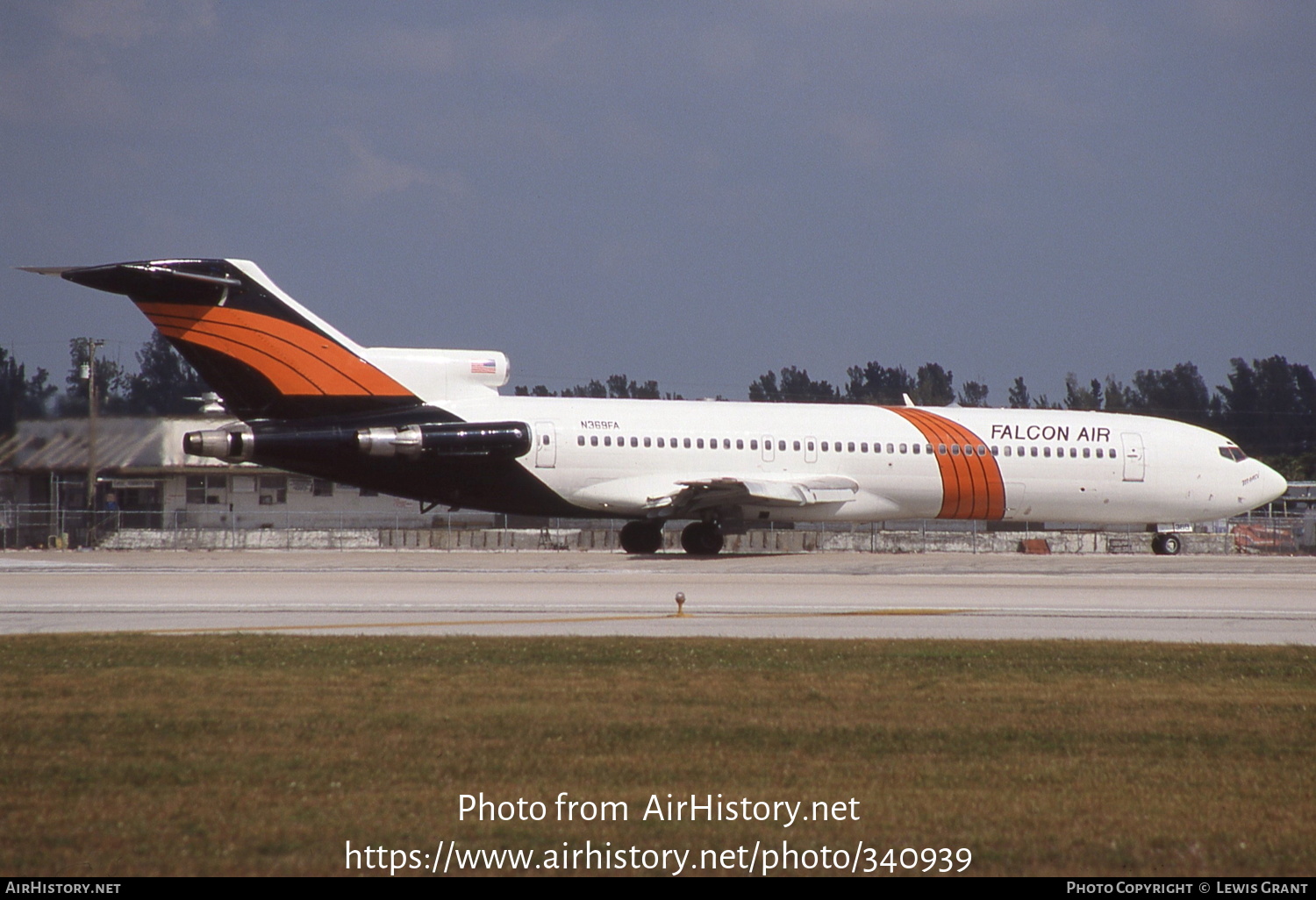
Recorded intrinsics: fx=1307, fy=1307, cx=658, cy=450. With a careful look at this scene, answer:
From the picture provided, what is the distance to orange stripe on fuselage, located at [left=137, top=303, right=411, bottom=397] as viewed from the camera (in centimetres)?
2662

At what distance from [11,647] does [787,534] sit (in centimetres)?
2777

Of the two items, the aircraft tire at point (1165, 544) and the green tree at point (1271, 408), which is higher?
the green tree at point (1271, 408)

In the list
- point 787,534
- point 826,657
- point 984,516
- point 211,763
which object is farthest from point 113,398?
point 211,763

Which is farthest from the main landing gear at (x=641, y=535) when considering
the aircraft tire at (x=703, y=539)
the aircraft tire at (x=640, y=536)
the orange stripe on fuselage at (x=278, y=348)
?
the orange stripe on fuselage at (x=278, y=348)

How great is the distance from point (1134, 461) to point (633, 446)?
528 inches

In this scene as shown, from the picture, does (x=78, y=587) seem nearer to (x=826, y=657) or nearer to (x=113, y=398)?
(x=826, y=657)

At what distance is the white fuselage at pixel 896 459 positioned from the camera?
30516 millimetres

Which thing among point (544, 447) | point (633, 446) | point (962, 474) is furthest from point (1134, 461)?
point (544, 447)

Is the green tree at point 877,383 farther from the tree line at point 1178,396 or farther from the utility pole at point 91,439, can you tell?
the utility pole at point 91,439

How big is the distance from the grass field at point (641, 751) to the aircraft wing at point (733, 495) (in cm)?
1686

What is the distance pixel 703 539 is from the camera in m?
31.4

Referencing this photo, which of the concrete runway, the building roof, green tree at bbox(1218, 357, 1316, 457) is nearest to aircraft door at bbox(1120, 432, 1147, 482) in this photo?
the concrete runway

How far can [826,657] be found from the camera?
12.5m

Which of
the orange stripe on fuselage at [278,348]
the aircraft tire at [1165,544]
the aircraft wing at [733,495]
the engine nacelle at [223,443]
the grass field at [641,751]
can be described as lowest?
the grass field at [641,751]
